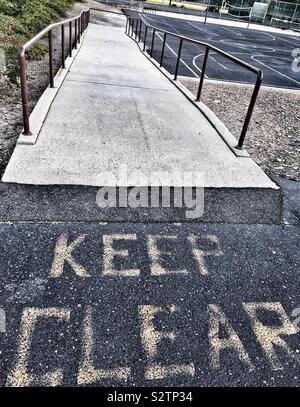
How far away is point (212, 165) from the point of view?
4.06 m

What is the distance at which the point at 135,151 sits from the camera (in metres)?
4.11

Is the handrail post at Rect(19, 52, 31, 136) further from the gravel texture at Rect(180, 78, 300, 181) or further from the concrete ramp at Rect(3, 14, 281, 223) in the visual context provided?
the gravel texture at Rect(180, 78, 300, 181)

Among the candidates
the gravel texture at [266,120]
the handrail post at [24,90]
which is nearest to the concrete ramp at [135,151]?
the handrail post at [24,90]

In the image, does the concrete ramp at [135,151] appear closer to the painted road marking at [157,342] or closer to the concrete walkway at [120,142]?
the concrete walkway at [120,142]

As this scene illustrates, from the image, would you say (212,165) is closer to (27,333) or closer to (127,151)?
(127,151)

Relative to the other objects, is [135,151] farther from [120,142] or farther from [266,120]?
[266,120]

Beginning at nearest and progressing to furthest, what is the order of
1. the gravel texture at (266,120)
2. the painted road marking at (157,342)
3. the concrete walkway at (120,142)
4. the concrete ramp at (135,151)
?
the painted road marking at (157,342) < the concrete ramp at (135,151) < the concrete walkway at (120,142) < the gravel texture at (266,120)

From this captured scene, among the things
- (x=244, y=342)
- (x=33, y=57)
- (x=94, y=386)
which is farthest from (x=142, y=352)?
Result: (x=33, y=57)

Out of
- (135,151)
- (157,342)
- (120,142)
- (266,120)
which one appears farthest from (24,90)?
(266,120)

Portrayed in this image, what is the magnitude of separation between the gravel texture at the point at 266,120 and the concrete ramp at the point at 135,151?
617mm

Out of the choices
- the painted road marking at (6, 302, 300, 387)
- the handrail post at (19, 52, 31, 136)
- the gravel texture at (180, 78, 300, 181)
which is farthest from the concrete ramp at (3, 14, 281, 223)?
the painted road marking at (6, 302, 300, 387)

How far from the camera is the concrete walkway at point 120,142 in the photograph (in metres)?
3.58

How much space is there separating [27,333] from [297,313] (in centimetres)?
179

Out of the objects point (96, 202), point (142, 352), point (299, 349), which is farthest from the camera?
point (96, 202)
